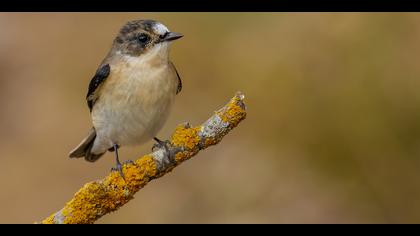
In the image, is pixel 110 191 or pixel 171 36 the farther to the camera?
pixel 171 36

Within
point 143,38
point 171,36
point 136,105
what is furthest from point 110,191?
point 143,38

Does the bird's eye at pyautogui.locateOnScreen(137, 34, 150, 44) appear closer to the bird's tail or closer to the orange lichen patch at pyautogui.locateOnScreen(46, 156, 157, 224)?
the bird's tail

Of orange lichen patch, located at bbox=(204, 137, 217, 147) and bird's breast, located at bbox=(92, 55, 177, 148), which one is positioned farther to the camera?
bird's breast, located at bbox=(92, 55, 177, 148)

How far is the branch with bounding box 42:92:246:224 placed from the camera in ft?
18.0

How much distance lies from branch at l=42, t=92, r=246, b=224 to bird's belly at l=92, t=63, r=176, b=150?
1.51 meters

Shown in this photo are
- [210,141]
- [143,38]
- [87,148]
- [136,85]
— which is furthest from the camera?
[87,148]

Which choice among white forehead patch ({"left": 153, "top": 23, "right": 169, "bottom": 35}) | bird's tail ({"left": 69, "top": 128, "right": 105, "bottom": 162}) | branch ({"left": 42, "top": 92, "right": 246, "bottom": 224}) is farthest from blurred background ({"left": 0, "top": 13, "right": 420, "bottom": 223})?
branch ({"left": 42, "top": 92, "right": 246, "bottom": 224})

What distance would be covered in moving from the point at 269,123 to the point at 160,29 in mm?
3983

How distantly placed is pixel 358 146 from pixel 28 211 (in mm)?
4307

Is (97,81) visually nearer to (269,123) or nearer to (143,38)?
(143,38)

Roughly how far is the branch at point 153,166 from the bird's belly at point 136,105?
4.97 feet

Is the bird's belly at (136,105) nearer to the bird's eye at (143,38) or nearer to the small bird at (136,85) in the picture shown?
the small bird at (136,85)

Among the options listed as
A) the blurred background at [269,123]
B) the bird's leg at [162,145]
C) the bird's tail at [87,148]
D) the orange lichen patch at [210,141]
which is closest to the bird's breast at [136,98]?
the bird's leg at [162,145]

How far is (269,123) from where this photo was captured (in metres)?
11.0
